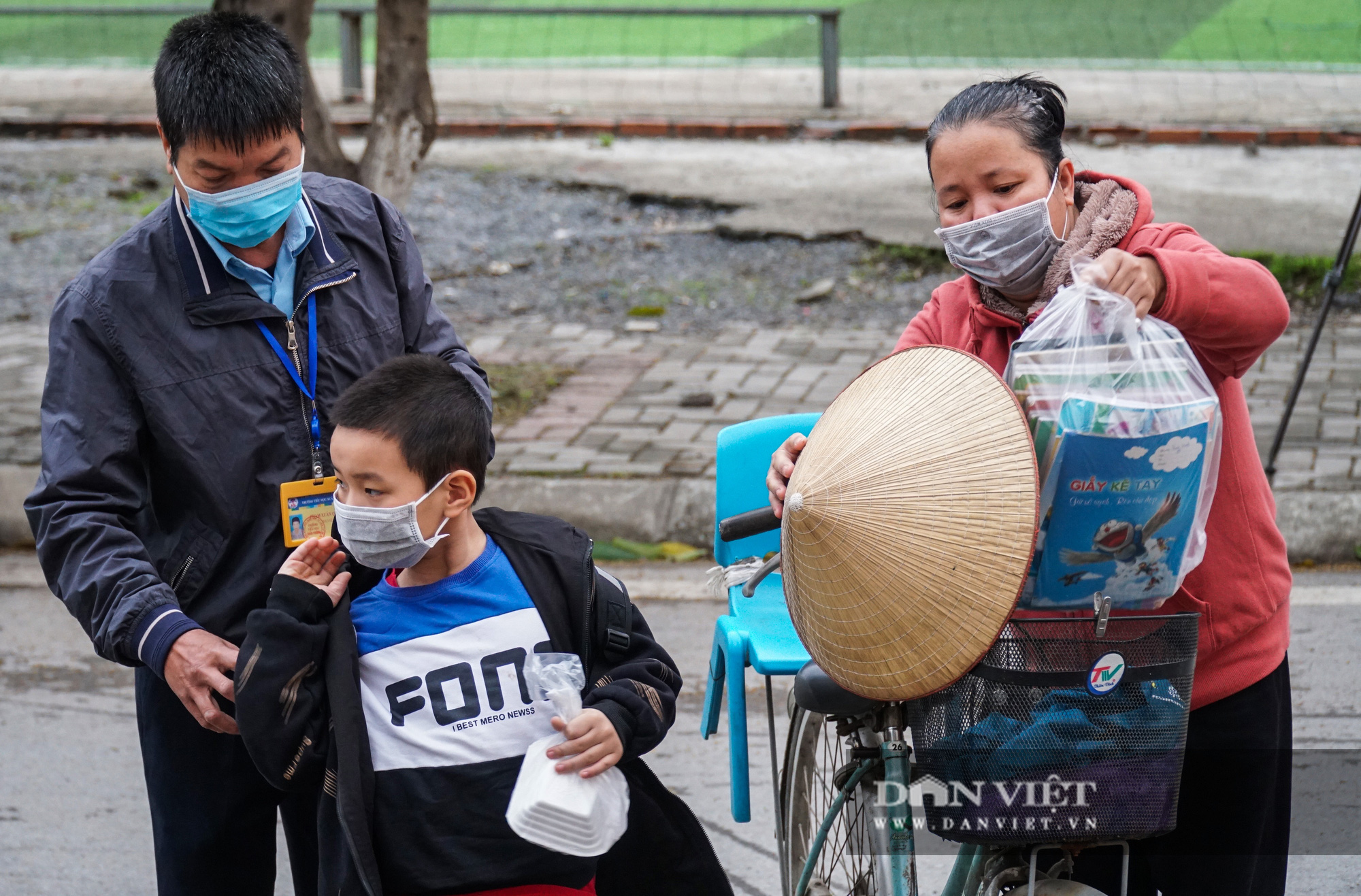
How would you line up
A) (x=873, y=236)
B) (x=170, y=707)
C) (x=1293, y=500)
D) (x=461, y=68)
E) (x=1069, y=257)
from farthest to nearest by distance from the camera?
1. (x=461, y=68)
2. (x=873, y=236)
3. (x=1293, y=500)
4. (x=170, y=707)
5. (x=1069, y=257)

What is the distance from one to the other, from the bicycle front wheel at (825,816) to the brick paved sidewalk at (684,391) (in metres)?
2.82

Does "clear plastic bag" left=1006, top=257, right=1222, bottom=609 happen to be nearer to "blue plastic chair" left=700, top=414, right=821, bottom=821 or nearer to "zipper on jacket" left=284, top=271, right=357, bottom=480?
"blue plastic chair" left=700, top=414, right=821, bottom=821

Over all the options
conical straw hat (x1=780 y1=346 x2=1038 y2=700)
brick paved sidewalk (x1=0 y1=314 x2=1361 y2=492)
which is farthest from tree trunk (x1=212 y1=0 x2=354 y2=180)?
conical straw hat (x1=780 y1=346 x2=1038 y2=700)

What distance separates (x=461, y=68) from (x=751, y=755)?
14750 mm

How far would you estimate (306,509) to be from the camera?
2.24 metres

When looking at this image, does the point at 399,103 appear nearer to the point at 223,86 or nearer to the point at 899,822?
the point at 223,86

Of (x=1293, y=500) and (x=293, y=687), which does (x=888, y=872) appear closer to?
(x=293, y=687)

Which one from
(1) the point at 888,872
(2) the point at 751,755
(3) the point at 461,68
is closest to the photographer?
(1) the point at 888,872

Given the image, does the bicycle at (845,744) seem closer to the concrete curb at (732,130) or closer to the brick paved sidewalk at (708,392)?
the brick paved sidewalk at (708,392)

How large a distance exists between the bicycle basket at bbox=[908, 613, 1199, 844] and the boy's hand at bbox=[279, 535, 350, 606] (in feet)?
2.96

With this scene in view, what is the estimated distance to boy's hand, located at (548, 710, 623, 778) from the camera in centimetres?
196

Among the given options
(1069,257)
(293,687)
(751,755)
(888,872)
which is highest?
(1069,257)

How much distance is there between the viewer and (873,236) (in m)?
8.76

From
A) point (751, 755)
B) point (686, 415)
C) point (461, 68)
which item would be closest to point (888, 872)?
point (751, 755)
